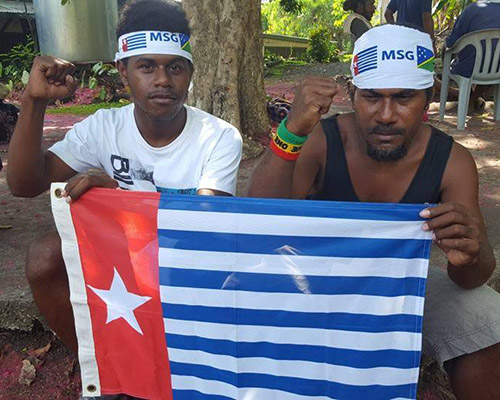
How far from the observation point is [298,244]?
2.03 m

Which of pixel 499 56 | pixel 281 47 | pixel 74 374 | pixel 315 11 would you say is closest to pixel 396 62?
pixel 74 374

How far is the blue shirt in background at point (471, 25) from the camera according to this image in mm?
6785

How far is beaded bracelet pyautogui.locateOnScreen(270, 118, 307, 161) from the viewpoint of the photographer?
224cm

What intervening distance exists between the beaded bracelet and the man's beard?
32 cm

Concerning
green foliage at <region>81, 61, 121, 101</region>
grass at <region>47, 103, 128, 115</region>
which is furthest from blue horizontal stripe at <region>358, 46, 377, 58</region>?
green foliage at <region>81, 61, 121, 101</region>

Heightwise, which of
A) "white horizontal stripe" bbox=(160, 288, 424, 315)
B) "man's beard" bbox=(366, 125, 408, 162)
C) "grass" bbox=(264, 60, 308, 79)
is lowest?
"grass" bbox=(264, 60, 308, 79)

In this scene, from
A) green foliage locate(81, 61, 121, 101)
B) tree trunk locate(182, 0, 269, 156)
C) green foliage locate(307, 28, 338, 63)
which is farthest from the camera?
green foliage locate(307, 28, 338, 63)

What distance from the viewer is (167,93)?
2.61m

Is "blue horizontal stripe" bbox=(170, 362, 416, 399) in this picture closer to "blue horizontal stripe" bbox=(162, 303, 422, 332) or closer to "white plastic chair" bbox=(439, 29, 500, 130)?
"blue horizontal stripe" bbox=(162, 303, 422, 332)

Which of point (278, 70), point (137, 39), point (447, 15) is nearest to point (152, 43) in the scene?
point (137, 39)

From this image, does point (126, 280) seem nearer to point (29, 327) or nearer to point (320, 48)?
point (29, 327)

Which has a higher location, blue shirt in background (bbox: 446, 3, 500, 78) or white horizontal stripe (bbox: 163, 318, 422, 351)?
blue shirt in background (bbox: 446, 3, 500, 78)

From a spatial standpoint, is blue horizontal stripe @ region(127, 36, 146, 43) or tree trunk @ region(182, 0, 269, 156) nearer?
blue horizontal stripe @ region(127, 36, 146, 43)

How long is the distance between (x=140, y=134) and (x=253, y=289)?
43.0 inches
